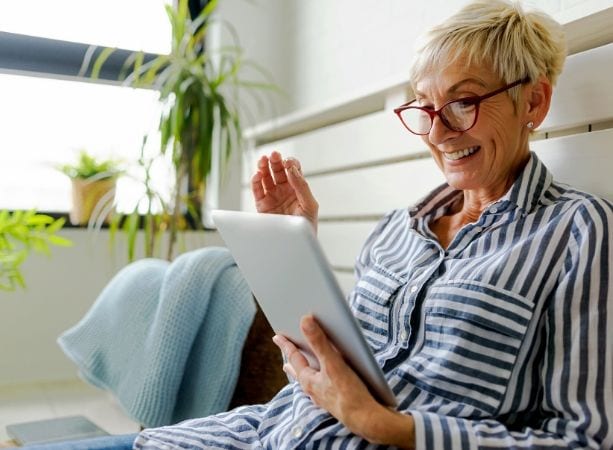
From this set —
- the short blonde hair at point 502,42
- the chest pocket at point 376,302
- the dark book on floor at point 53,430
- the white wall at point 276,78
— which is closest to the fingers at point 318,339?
the chest pocket at point 376,302

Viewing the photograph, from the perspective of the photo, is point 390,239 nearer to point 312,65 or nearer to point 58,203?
point 312,65

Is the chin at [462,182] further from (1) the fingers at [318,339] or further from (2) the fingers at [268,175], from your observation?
(1) the fingers at [318,339]

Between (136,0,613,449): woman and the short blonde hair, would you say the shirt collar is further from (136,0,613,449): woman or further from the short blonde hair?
the short blonde hair

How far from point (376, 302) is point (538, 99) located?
408 millimetres

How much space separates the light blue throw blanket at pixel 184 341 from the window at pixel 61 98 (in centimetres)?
104

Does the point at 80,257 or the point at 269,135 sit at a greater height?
the point at 269,135

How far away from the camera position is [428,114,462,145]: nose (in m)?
1.13

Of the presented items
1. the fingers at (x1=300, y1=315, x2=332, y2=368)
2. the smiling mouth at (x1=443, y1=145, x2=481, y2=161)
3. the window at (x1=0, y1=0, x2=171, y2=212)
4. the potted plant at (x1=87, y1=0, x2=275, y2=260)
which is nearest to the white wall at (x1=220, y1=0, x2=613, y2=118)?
the potted plant at (x1=87, y1=0, x2=275, y2=260)

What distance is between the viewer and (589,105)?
3.95 ft

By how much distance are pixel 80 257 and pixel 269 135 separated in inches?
34.3

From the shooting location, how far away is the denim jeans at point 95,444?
1050 mm

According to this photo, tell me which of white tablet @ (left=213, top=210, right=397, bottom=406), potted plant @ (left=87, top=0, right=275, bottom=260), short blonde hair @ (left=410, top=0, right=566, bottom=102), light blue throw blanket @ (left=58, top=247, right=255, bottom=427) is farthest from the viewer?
potted plant @ (left=87, top=0, right=275, bottom=260)

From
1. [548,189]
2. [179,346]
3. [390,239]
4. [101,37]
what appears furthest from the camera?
[101,37]

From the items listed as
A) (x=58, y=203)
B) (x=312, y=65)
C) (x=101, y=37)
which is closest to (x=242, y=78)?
(x=312, y=65)
